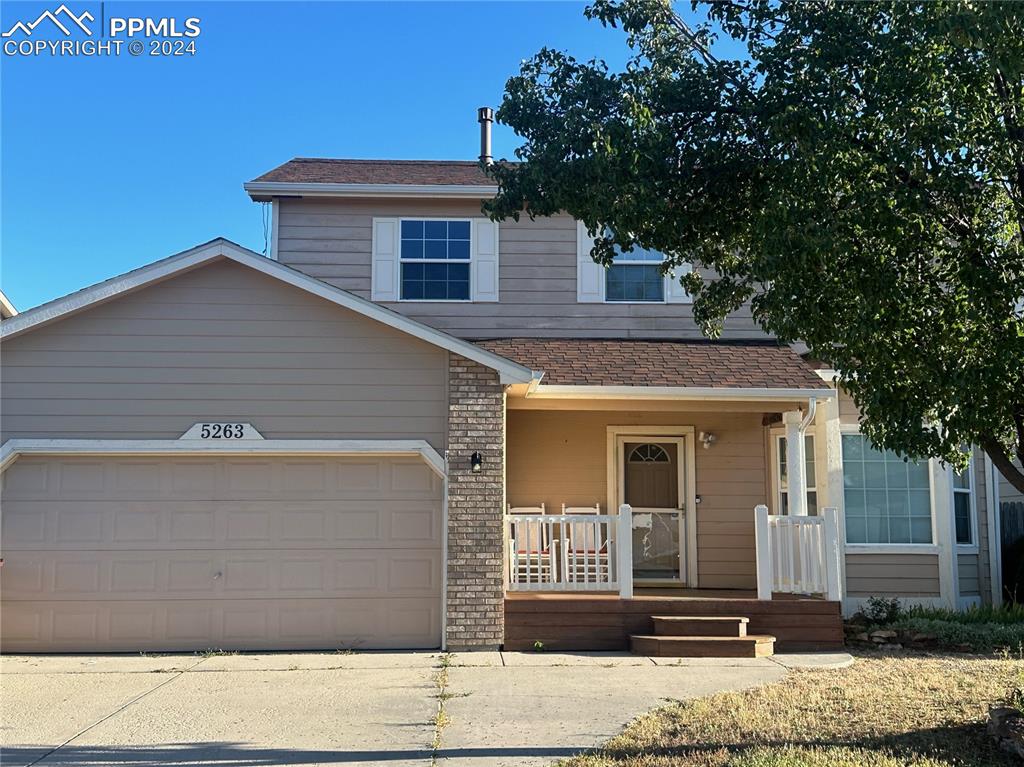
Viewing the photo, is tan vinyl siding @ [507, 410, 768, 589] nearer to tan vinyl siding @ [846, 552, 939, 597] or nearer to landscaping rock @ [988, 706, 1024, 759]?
tan vinyl siding @ [846, 552, 939, 597]

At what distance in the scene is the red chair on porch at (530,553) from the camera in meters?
10.4

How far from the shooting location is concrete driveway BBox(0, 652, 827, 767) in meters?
6.31

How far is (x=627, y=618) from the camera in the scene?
10.2m

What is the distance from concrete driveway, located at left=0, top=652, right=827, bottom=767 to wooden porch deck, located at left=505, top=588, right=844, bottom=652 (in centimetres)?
32

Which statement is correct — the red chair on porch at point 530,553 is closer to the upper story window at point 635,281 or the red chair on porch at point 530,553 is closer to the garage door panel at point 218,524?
the garage door panel at point 218,524

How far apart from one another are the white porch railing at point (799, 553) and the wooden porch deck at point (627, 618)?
0.19 meters

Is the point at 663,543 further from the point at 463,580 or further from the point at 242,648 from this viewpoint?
the point at 242,648

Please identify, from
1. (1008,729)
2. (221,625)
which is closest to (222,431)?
(221,625)


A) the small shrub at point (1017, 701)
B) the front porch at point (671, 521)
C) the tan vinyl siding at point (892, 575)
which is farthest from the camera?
the tan vinyl siding at point (892, 575)

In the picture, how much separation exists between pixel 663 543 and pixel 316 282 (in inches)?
225

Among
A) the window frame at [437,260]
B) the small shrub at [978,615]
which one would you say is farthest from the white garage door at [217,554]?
the small shrub at [978,615]

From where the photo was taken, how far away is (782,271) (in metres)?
6.37

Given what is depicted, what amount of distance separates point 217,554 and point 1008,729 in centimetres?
739

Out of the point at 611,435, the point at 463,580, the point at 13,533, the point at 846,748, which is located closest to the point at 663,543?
the point at 611,435
